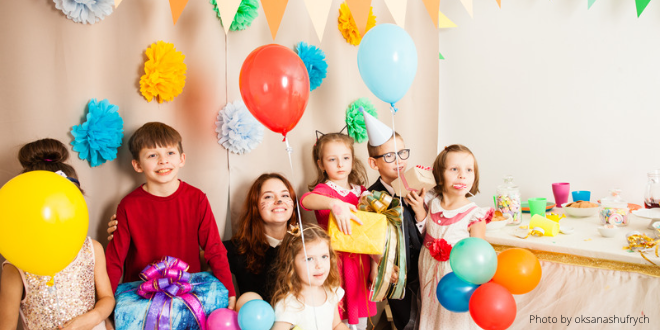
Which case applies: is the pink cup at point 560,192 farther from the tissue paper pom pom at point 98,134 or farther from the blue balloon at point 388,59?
the tissue paper pom pom at point 98,134

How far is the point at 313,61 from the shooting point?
2311 mm

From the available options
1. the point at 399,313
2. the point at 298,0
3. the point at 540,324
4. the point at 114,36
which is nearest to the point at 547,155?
the point at 540,324

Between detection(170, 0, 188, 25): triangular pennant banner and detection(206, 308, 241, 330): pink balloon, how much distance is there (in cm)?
116

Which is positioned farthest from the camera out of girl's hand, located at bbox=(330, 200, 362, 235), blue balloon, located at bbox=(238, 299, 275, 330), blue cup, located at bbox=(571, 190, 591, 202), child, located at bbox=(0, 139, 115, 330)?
blue cup, located at bbox=(571, 190, 591, 202)

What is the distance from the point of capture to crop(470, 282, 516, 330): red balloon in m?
1.52

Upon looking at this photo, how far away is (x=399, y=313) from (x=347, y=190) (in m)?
0.68

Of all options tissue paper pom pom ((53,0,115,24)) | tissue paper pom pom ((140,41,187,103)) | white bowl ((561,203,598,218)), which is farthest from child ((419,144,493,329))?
tissue paper pom pom ((53,0,115,24))

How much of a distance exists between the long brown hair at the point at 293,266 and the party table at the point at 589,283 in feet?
2.66

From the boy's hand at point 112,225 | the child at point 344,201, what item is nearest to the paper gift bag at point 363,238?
the child at point 344,201

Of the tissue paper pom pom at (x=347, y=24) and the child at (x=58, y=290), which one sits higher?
the tissue paper pom pom at (x=347, y=24)

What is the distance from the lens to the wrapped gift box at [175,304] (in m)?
1.51

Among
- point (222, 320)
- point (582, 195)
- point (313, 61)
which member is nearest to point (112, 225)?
point (222, 320)

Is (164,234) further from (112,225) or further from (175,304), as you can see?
(175,304)

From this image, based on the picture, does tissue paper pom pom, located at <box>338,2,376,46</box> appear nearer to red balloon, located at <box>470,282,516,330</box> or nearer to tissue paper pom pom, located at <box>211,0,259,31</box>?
tissue paper pom pom, located at <box>211,0,259,31</box>
